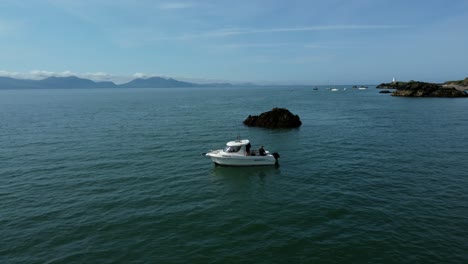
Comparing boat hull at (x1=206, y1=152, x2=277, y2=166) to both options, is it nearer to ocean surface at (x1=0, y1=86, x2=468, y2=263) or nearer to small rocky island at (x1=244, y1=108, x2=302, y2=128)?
ocean surface at (x1=0, y1=86, x2=468, y2=263)

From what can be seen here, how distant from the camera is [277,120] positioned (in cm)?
6041

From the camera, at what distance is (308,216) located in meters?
21.2

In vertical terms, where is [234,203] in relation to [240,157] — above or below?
below

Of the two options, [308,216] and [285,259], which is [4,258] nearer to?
[285,259]

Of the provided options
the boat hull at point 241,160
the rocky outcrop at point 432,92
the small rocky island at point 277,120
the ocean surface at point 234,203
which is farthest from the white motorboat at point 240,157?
the rocky outcrop at point 432,92

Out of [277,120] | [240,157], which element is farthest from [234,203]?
[277,120]

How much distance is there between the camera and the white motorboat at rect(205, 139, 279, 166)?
33.6m

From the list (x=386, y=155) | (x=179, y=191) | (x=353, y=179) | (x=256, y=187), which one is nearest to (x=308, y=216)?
(x=256, y=187)

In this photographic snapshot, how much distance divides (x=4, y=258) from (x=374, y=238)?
2096cm

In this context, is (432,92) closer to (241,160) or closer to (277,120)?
(277,120)

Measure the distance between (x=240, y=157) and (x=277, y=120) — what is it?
2829cm

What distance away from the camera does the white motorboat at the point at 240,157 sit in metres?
33.6

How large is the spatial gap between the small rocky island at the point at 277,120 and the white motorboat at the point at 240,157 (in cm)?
2617

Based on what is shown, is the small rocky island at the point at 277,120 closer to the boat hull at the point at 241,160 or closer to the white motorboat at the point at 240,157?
the white motorboat at the point at 240,157
